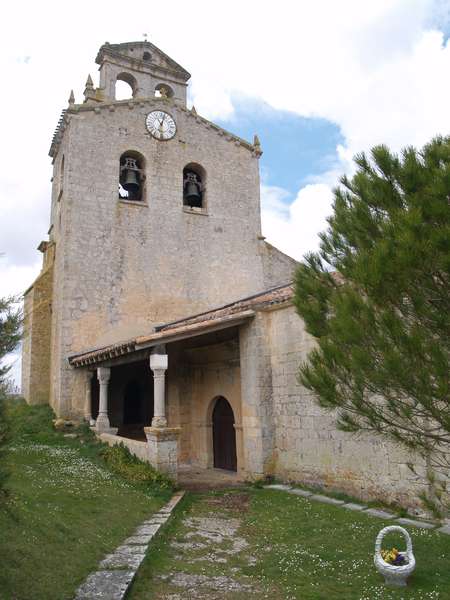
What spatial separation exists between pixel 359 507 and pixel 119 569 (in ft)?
13.0

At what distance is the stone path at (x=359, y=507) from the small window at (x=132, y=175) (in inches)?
414

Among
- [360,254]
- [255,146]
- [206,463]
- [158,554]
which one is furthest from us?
[255,146]

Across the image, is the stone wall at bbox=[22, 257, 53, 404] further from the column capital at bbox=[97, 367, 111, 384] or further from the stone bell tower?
the column capital at bbox=[97, 367, 111, 384]

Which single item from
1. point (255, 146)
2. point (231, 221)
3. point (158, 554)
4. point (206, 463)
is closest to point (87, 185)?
point (231, 221)

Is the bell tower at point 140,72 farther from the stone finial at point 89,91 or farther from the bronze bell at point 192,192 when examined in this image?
the bronze bell at point 192,192

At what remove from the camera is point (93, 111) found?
619 inches

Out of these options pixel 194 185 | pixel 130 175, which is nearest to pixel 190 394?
pixel 130 175

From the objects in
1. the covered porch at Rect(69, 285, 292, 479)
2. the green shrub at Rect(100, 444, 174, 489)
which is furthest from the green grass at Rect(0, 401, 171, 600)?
the covered porch at Rect(69, 285, 292, 479)

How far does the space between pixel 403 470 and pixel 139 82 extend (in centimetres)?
1596

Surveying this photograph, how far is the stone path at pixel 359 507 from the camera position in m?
6.44

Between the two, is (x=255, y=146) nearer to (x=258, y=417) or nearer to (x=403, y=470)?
(x=258, y=417)

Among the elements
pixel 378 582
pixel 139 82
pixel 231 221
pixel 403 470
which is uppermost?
pixel 139 82

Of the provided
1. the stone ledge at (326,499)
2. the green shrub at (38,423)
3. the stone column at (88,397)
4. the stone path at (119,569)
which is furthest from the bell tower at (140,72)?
the stone path at (119,569)

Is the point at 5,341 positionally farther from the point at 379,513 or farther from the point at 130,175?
the point at 130,175
